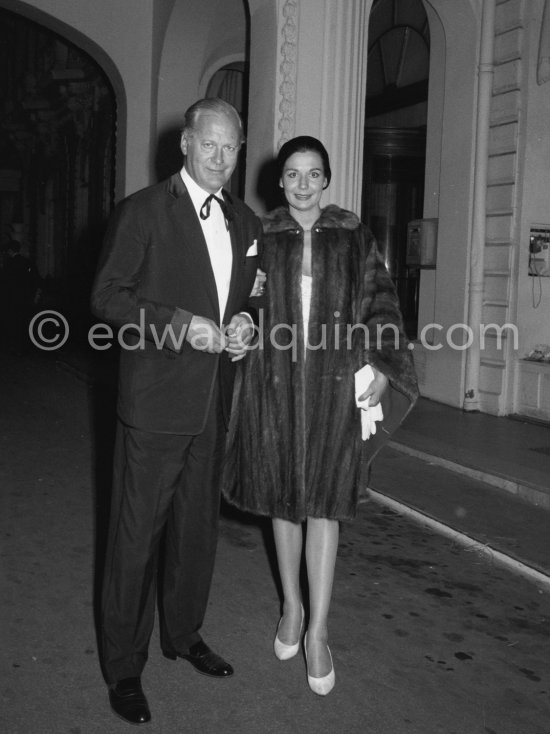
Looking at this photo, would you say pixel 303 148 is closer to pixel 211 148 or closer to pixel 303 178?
pixel 303 178

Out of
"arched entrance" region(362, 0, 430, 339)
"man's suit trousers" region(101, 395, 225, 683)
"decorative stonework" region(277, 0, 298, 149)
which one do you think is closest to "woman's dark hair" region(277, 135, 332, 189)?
"man's suit trousers" region(101, 395, 225, 683)

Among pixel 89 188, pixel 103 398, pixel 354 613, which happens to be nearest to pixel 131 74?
pixel 103 398

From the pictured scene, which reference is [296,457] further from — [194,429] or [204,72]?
[204,72]

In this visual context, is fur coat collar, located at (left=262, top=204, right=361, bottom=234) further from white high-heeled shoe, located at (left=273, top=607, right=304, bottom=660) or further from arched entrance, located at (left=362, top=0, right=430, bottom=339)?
arched entrance, located at (left=362, top=0, right=430, bottom=339)

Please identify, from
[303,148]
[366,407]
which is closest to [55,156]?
[303,148]

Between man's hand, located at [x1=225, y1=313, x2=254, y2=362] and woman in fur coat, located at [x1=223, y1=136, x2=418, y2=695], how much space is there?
0.35 meters

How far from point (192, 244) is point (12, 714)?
1727mm

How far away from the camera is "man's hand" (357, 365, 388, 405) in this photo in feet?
11.0

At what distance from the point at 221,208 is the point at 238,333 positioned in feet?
1.60

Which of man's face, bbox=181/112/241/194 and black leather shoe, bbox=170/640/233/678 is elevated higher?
man's face, bbox=181/112/241/194

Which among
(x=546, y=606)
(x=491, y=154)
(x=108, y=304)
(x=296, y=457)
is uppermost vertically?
(x=491, y=154)

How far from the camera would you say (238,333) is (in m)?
2.99

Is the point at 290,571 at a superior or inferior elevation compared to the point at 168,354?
inferior

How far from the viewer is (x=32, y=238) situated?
111 feet
